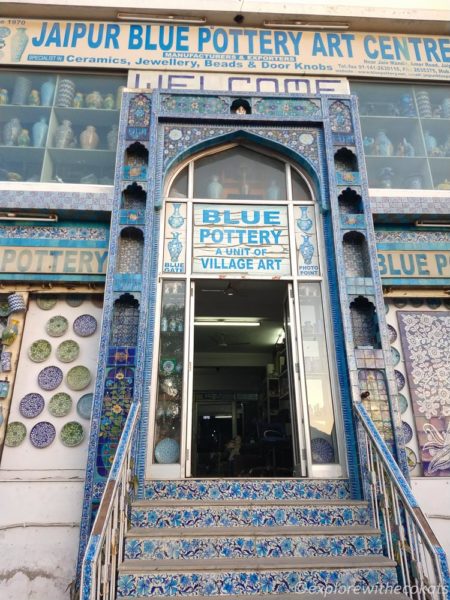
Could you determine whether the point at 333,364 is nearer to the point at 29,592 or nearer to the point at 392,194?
the point at 392,194

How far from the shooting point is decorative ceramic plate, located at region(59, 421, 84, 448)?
4.90m

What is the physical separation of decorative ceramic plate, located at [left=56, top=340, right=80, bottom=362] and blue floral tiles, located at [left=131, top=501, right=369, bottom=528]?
Result: 7.00ft

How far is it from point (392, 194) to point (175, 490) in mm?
4622

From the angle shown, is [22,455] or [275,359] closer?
[22,455]

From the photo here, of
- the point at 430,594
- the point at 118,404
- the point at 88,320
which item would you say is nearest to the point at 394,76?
the point at 88,320

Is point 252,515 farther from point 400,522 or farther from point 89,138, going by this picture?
point 89,138

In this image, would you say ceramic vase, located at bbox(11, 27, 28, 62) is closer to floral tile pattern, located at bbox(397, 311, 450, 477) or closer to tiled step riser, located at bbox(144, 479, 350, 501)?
tiled step riser, located at bbox(144, 479, 350, 501)

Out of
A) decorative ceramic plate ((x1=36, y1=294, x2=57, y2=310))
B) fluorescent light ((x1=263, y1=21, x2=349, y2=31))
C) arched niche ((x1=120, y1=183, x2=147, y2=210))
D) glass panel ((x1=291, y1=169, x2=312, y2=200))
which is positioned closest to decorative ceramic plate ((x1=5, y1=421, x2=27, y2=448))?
decorative ceramic plate ((x1=36, y1=294, x2=57, y2=310))

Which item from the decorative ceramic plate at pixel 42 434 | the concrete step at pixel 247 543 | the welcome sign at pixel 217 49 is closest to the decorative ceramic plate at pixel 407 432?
the concrete step at pixel 247 543

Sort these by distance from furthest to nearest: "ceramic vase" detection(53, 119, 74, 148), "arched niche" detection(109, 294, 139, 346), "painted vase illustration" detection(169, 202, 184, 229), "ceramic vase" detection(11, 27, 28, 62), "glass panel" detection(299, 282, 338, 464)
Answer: "ceramic vase" detection(11, 27, 28, 62) → "ceramic vase" detection(53, 119, 74, 148) → "painted vase illustration" detection(169, 202, 184, 229) → "arched niche" detection(109, 294, 139, 346) → "glass panel" detection(299, 282, 338, 464)

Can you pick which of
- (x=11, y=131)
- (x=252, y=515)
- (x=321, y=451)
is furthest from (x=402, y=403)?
(x=11, y=131)

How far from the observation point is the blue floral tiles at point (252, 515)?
3.76 metres

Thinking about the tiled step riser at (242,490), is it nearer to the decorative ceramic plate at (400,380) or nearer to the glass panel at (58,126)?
the decorative ceramic plate at (400,380)

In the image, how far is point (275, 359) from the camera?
33.5 ft
